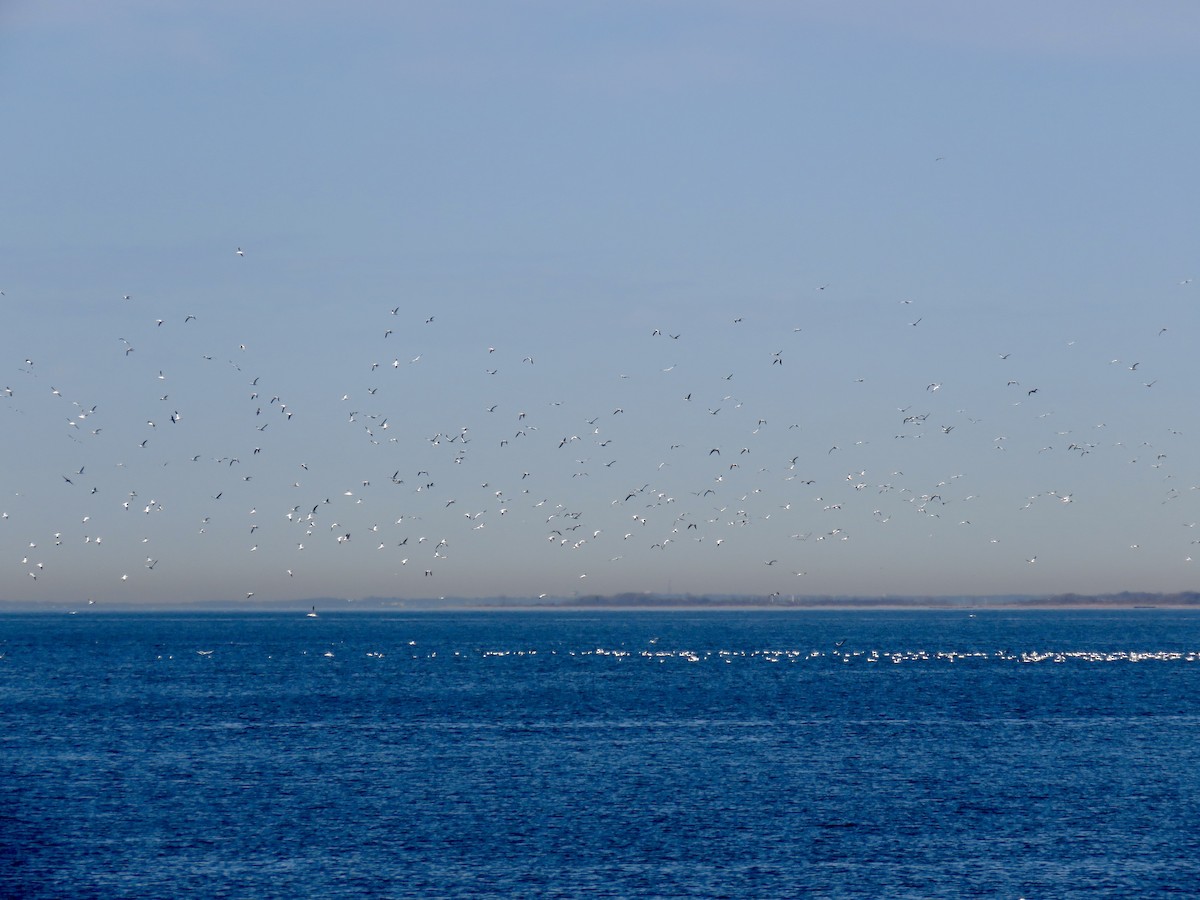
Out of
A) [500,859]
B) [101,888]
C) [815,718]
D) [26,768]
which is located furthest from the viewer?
[815,718]

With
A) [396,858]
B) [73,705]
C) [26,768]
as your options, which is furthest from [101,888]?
[73,705]

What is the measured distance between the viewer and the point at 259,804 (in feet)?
203

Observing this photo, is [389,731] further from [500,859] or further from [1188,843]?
[1188,843]

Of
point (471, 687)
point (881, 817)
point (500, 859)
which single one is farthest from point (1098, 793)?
point (471, 687)

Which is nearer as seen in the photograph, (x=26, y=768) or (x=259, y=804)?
(x=259, y=804)

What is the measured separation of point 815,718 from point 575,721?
16291mm

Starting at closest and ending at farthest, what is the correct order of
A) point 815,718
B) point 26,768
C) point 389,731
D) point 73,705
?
point 26,768
point 389,731
point 815,718
point 73,705

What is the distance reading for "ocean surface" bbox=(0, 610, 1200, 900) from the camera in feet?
160

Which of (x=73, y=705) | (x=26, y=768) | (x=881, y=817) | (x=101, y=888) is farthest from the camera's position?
(x=73, y=705)

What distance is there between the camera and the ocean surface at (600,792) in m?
48.6

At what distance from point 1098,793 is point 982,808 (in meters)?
7.09

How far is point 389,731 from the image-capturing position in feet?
291

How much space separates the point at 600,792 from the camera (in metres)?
64.6

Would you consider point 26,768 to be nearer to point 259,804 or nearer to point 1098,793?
point 259,804
